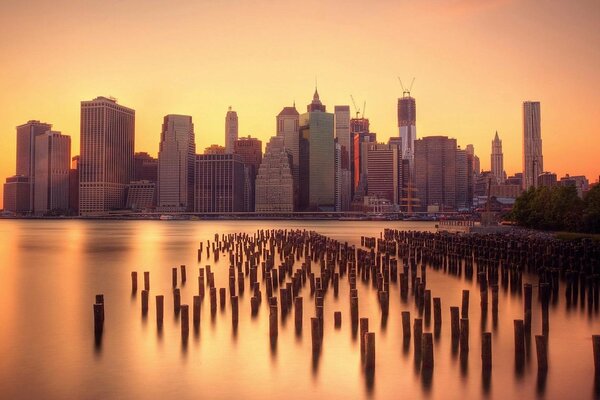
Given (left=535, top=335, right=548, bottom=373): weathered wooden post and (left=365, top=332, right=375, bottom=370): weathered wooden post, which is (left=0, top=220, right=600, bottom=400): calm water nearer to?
(left=365, top=332, right=375, bottom=370): weathered wooden post

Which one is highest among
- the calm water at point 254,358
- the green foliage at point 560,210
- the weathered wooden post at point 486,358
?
the green foliage at point 560,210

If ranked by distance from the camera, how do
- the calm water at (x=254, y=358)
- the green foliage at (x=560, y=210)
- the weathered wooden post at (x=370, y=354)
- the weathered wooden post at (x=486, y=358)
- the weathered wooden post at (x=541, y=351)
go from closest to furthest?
1. the weathered wooden post at (x=541, y=351)
2. the calm water at (x=254, y=358)
3. the weathered wooden post at (x=486, y=358)
4. the weathered wooden post at (x=370, y=354)
5. the green foliage at (x=560, y=210)

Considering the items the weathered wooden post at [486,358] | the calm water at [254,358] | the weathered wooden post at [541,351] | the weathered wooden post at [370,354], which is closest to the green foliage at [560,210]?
the calm water at [254,358]

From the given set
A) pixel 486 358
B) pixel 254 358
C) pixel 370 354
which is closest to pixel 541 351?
pixel 486 358

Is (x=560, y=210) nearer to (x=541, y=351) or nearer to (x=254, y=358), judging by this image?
(x=541, y=351)

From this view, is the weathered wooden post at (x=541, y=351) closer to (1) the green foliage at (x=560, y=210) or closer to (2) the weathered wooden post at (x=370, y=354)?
(2) the weathered wooden post at (x=370, y=354)

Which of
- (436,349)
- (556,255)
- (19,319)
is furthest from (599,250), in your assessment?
(19,319)

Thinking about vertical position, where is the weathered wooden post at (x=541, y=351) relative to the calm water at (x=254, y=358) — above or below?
above

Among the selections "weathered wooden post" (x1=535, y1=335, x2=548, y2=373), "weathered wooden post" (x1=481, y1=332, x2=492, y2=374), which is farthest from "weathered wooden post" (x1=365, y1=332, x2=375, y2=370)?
"weathered wooden post" (x1=535, y1=335, x2=548, y2=373)
